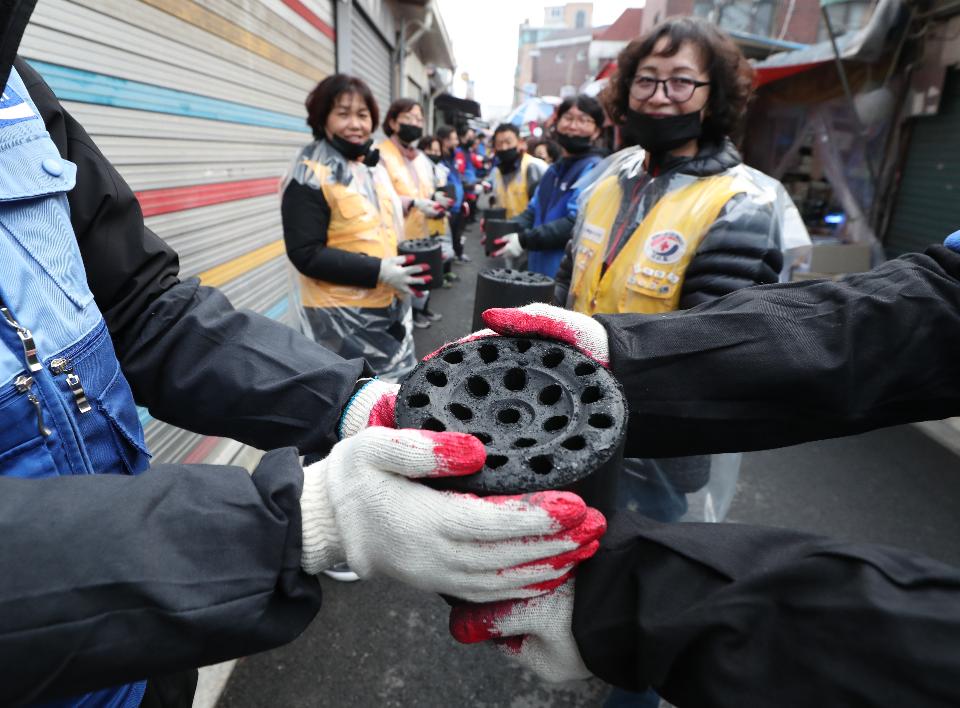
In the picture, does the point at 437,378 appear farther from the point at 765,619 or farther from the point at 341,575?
the point at 341,575

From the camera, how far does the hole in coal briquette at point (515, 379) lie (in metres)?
1.18

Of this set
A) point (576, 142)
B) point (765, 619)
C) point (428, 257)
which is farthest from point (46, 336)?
point (576, 142)

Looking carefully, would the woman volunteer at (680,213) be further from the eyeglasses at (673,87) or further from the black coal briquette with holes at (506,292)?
the black coal briquette with holes at (506,292)

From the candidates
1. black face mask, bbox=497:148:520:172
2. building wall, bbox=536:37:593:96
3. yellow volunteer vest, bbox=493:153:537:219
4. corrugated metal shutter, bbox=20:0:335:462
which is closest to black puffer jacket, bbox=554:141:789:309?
corrugated metal shutter, bbox=20:0:335:462

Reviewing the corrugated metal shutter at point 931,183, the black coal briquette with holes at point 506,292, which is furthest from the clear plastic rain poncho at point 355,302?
the corrugated metal shutter at point 931,183

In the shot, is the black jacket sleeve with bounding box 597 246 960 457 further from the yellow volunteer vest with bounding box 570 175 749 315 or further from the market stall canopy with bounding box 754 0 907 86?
the market stall canopy with bounding box 754 0 907 86

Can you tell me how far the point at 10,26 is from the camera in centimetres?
81

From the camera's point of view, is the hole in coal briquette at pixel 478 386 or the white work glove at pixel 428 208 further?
the white work glove at pixel 428 208

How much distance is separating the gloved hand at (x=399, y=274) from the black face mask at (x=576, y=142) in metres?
1.96

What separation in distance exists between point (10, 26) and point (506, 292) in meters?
1.70

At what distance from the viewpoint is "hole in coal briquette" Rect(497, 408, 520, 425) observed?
3.57 feet

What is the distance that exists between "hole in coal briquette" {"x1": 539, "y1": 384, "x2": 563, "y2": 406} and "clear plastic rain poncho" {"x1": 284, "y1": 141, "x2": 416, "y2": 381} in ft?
7.62

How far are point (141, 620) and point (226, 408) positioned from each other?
25.8 inches

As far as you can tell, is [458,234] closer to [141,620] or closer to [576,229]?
[576,229]
